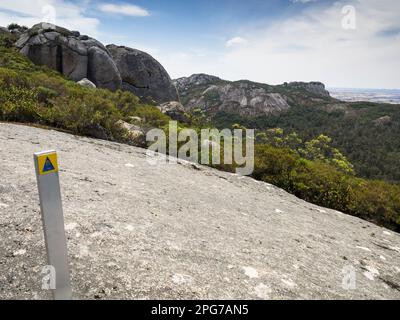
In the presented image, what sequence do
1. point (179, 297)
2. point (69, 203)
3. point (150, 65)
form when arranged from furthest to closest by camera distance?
point (150, 65) → point (69, 203) → point (179, 297)

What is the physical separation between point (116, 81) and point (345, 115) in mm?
142800

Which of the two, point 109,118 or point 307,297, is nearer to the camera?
point 307,297

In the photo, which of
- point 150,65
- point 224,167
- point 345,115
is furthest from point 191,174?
point 345,115

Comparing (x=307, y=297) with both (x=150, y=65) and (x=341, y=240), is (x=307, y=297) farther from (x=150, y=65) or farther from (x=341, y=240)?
(x=150, y=65)

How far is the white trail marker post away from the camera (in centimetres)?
243

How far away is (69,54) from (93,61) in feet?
8.59

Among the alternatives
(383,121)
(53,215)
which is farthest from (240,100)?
(53,215)

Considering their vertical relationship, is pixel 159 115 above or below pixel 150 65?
below

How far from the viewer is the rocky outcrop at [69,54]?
99.3ft

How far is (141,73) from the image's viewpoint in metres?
38.7

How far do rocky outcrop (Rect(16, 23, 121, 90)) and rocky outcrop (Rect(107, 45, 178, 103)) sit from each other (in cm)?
410

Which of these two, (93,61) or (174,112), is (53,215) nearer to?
(174,112)

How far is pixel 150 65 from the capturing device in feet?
129

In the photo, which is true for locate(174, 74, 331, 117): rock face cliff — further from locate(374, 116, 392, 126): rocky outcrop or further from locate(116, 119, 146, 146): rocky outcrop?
locate(116, 119, 146, 146): rocky outcrop
